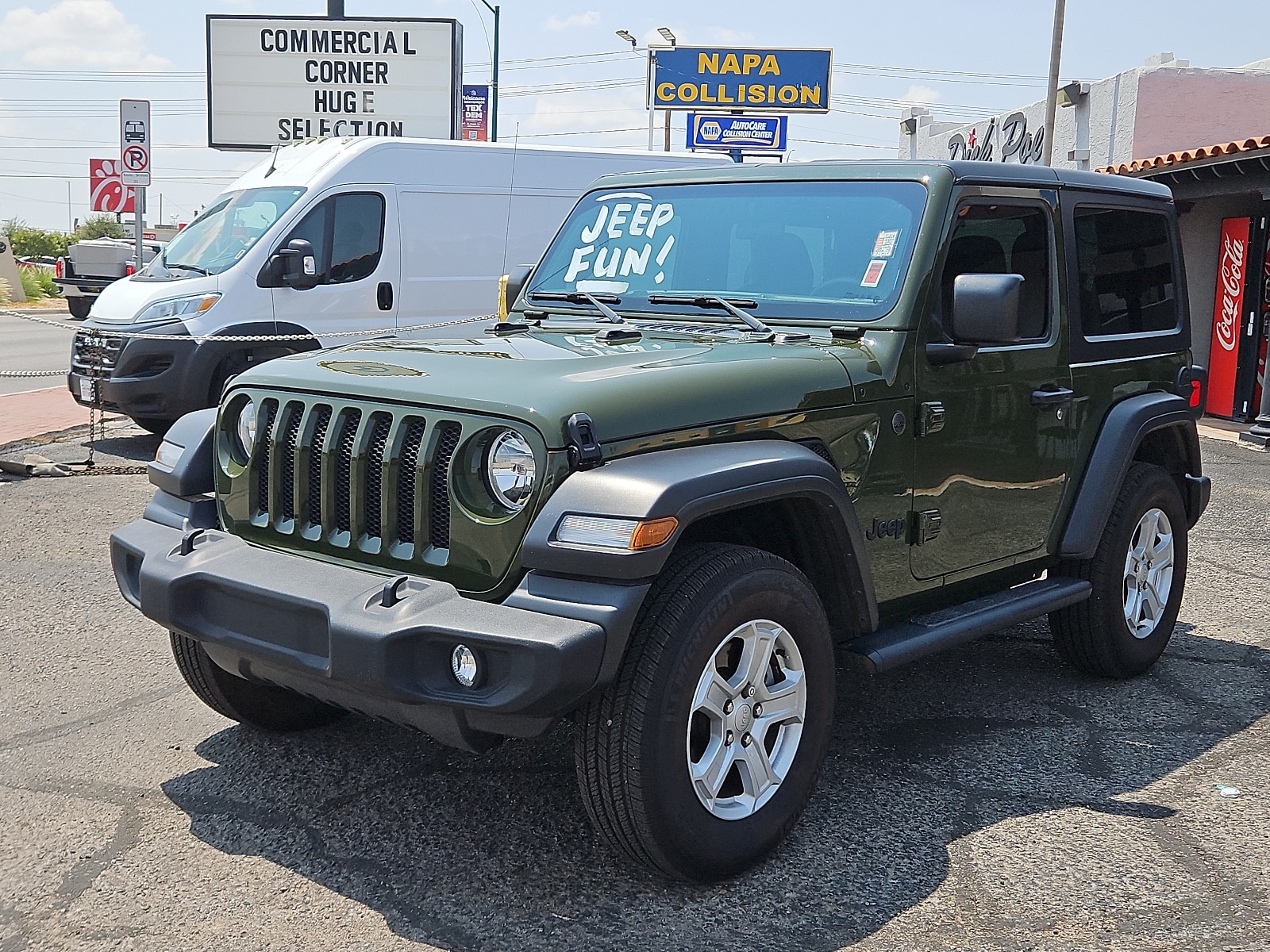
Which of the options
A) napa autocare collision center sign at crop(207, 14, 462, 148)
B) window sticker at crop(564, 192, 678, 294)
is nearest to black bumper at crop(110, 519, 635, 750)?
window sticker at crop(564, 192, 678, 294)

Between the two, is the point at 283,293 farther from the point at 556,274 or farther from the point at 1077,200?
the point at 1077,200

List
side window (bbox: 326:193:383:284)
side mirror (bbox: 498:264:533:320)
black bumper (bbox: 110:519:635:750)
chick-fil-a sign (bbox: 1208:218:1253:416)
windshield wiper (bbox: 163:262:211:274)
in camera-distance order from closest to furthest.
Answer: black bumper (bbox: 110:519:635:750), side mirror (bbox: 498:264:533:320), windshield wiper (bbox: 163:262:211:274), side window (bbox: 326:193:383:284), chick-fil-a sign (bbox: 1208:218:1253:416)

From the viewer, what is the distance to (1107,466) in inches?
187

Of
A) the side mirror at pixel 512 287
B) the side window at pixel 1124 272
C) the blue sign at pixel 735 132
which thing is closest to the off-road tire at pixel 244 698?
the side mirror at pixel 512 287

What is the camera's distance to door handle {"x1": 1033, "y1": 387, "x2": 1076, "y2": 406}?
14.6 ft

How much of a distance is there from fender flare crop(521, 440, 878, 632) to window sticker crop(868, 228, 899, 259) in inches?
34.6

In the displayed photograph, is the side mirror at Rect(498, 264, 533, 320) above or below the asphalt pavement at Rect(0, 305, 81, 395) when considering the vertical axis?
above

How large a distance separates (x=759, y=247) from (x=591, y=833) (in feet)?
6.41

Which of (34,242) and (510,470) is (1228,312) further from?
(34,242)

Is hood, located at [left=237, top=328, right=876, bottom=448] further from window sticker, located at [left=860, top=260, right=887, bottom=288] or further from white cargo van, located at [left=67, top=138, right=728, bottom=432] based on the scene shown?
white cargo van, located at [left=67, top=138, right=728, bottom=432]

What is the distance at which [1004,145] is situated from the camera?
27.1 m

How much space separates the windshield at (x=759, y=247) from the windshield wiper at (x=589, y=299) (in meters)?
0.02

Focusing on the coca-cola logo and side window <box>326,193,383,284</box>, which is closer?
side window <box>326,193,383,284</box>

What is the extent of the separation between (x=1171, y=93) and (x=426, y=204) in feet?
50.1
